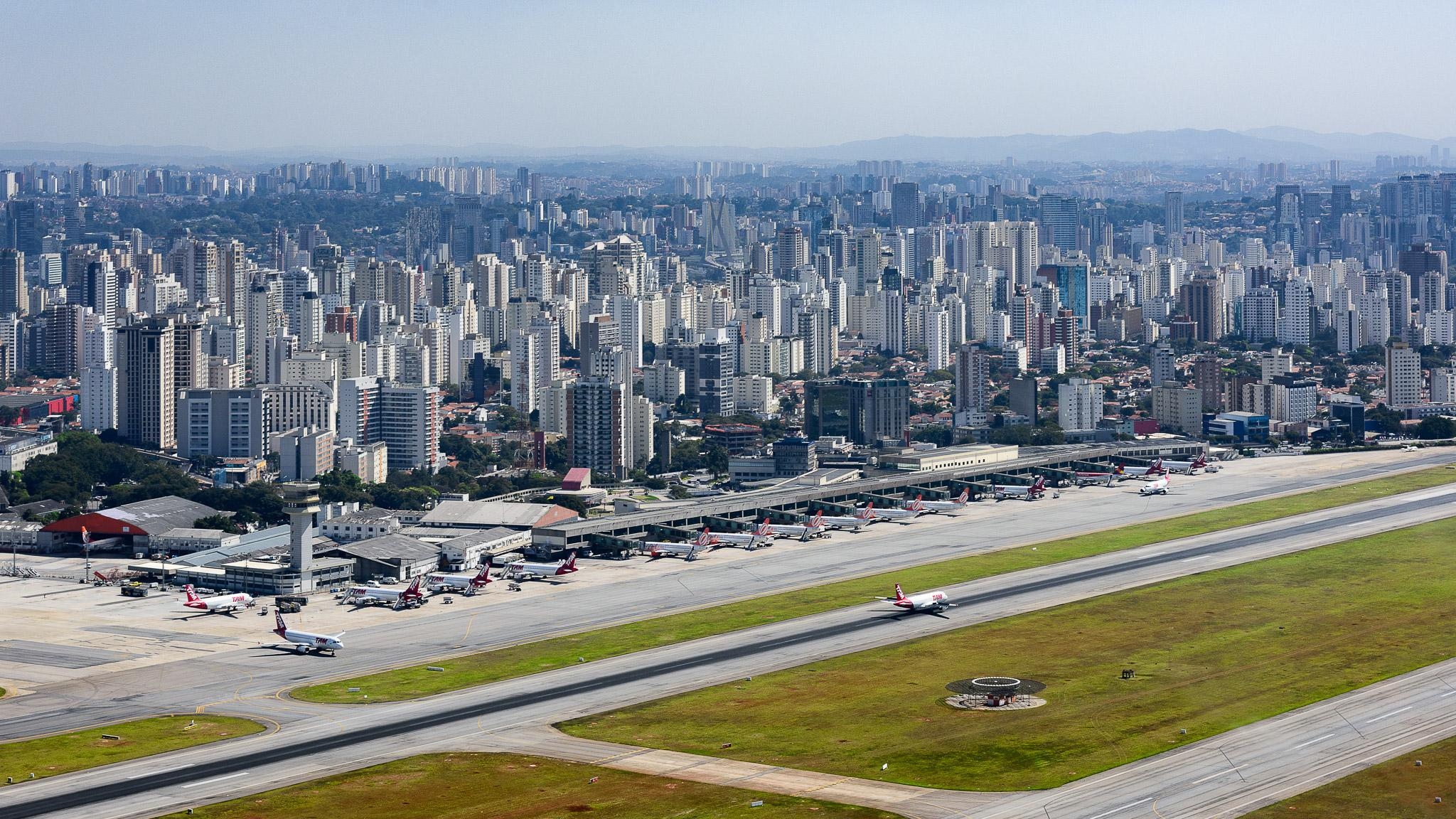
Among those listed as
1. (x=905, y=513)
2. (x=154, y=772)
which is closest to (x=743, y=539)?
(x=905, y=513)

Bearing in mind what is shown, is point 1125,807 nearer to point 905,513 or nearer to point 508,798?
point 508,798

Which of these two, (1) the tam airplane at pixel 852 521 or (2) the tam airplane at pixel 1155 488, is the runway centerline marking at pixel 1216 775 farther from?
(2) the tam airplane at pixel 1155 488

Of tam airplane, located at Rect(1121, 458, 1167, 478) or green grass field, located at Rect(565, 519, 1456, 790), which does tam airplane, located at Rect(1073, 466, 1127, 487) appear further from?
green grass field, located at Rect(565, 519, 1456, 790)

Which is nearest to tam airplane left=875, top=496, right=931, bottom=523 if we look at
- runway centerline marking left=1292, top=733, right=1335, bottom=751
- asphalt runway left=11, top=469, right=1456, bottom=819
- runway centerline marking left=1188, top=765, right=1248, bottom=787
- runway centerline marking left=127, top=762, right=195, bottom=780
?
asphalt runway left=11, top=469, right=1456, bottom=819

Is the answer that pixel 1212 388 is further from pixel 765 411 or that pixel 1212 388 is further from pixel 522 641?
pixel 522 641

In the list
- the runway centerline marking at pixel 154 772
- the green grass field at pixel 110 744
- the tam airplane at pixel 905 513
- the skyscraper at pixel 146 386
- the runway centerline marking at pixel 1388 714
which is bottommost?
the green grass field at pixel 110 744

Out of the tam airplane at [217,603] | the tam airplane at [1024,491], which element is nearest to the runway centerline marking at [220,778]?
the tam airplane at [217,603]
